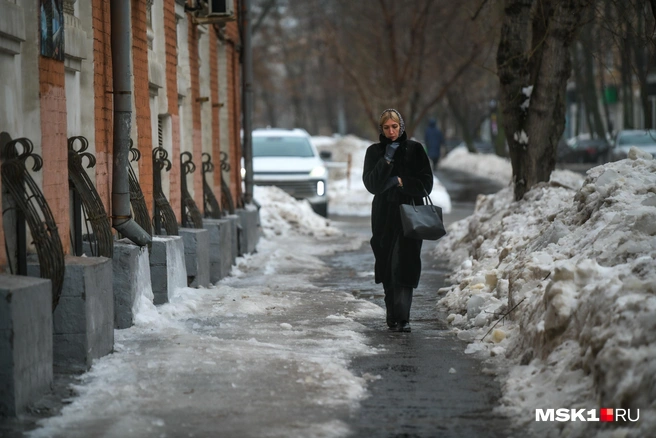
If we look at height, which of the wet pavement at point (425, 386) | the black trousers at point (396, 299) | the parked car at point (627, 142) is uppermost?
the parked car at point (627, 142)

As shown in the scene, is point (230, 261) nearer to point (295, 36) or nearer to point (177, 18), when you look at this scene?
point (177, 18)

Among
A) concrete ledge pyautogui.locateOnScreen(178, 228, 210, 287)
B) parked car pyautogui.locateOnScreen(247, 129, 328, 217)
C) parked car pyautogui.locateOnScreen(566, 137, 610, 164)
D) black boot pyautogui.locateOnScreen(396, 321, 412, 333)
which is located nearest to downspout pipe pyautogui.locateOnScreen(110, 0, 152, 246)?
black boot pyautogui.locateOnScreen(396, 321, 412, 333)

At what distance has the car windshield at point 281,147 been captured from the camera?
24.8 meters

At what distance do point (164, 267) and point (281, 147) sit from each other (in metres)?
15.0

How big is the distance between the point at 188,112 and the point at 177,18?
115 centimetres

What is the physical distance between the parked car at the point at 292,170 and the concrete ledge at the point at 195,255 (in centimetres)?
1191

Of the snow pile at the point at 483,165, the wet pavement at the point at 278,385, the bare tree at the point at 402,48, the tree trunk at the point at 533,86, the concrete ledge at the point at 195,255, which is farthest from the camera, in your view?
the snow pile at the point at 483,165

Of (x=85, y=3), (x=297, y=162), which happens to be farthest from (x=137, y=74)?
(x=297, y=162)

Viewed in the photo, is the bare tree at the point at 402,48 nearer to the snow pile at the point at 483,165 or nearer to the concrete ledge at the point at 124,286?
the snow pile at the point at 483,165

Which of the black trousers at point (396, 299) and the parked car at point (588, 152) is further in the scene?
the parked car at point (588, 152)

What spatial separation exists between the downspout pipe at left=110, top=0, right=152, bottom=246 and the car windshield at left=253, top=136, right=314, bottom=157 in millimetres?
15290

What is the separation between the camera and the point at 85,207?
855 centimetres

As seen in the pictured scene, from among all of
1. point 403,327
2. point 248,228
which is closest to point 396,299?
point 403,327

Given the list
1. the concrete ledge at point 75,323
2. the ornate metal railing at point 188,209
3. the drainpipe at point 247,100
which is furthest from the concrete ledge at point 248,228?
the concrete ledge at point 75,323
